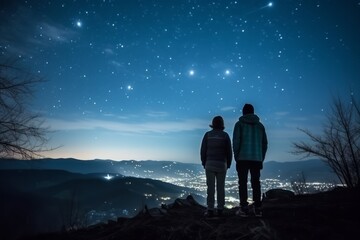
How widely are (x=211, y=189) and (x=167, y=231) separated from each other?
7.87 feet

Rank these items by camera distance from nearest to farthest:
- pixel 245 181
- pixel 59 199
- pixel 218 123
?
pixel 245 181
pixel 218 123
pixel 59 199

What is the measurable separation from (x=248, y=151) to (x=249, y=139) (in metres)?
Result: 0.29

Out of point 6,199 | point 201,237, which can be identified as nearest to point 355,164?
point 201,237

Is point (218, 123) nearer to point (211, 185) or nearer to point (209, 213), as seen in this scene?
point (211, 185)

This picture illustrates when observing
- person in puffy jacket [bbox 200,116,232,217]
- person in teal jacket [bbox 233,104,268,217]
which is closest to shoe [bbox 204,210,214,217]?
person in puffy jacket [bbox 200,116,232,217]

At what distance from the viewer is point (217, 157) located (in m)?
6.29

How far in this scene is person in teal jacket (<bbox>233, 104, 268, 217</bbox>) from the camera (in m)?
5.90

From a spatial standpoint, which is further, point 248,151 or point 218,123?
point 218,123

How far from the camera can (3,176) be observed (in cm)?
14212

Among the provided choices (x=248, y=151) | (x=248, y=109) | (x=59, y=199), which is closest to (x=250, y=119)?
(x=248, y=109)

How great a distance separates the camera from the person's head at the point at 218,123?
254 inches

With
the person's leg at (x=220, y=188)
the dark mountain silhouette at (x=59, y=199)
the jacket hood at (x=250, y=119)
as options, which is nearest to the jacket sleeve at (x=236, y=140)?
the jacket hood at (x=250, y=119)

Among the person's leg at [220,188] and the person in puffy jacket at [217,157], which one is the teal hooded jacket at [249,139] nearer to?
the person in puffy jacket at [217,157]

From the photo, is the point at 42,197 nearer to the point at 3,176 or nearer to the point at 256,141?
the point at 3,176
